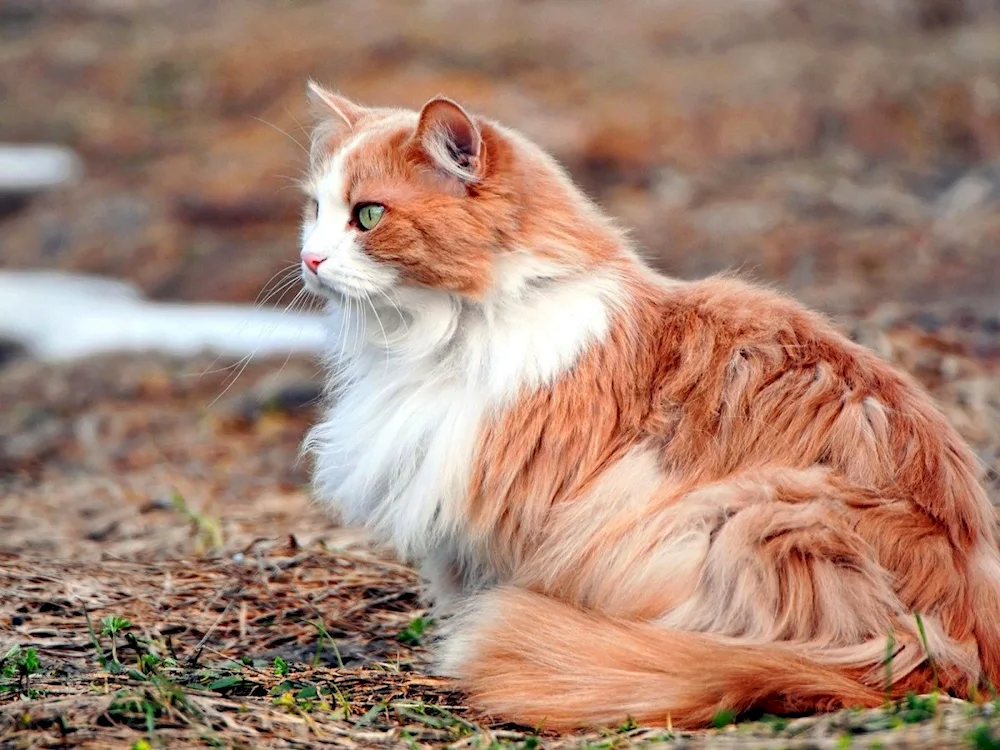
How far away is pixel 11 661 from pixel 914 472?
2.35 metres

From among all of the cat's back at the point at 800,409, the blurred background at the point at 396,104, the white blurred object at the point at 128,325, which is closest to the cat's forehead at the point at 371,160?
the cat's back at the point at 800,409

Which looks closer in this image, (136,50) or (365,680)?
(365,680)

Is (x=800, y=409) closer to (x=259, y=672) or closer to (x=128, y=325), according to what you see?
(x=259, y=672)

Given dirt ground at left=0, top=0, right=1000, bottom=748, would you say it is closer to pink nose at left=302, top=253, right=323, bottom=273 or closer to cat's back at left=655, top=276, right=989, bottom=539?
cat's back at left=655, top=276, right=989, bottom=539

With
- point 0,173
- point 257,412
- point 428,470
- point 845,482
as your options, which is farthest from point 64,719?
point 0,173

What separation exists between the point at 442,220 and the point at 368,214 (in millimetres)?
225

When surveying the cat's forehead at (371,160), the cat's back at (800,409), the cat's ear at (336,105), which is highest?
the cat's ear at (336,105)

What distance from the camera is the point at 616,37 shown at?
11523 mm

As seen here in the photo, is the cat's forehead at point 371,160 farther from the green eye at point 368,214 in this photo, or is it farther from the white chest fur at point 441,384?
the white chest fur at point 441,384

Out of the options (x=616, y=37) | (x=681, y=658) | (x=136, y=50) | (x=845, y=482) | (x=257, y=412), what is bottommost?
(x=257, y=412)

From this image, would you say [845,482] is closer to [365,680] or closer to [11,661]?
[365,680]

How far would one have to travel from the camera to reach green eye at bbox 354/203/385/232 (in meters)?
3.19

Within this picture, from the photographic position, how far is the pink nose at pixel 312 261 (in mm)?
3166

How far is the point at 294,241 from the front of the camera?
28.2 ft
